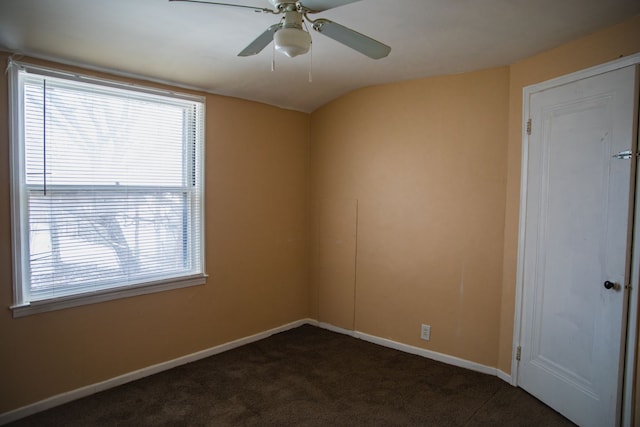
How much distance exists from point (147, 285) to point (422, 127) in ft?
8.56

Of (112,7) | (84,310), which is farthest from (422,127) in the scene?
(84,310)

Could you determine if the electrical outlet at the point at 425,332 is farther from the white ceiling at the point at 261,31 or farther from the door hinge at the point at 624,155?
the white ceiling at the point at 261,31

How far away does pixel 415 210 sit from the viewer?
353cm

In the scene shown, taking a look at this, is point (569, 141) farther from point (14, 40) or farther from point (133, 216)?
point (14, 40)

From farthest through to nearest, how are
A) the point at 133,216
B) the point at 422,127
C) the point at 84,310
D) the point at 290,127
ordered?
the point at 290,127 < the point at 422,127 < the point at 133,216 < the point at 84,310

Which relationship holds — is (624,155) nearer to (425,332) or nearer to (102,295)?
(425,332)

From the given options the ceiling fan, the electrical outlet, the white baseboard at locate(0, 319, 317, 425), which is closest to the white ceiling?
the ceiling fan

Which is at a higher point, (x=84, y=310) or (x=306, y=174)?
(x=306, y=174)

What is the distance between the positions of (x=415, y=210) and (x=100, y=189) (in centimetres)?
252

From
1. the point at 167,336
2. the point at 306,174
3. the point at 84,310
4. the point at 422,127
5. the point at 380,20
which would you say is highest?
the point at 380,20

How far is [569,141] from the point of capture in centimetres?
254

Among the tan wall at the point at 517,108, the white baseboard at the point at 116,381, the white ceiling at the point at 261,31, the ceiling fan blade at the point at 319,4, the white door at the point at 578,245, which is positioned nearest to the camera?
the ceiling fan blade at the point at 319,4

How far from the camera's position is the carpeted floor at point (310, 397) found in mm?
2537

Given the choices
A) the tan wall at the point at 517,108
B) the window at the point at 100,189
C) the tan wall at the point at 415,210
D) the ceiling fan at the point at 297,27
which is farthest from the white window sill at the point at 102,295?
the tan wall at the point at 517,108
